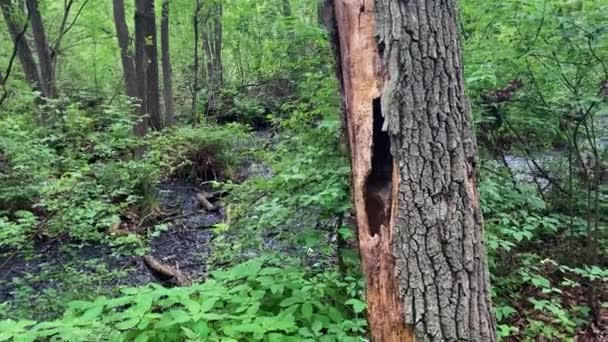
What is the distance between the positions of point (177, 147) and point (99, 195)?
3725 mm

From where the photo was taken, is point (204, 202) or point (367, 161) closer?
point (367, 161)

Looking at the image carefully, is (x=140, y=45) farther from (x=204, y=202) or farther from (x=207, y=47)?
(x=207, y=47)

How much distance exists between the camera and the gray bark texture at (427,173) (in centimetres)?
190

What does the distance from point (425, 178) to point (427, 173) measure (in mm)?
21

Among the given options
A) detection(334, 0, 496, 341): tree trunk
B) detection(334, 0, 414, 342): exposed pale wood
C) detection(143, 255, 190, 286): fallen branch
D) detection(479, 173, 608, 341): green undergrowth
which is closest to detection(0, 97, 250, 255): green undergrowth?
detection(143, 255, 190, 286): fallen branch

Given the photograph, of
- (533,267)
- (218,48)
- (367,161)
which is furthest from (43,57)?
(533,267)

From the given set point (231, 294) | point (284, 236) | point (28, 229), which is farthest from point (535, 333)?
point (28, 229)

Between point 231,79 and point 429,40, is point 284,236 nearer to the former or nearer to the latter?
point 429,40

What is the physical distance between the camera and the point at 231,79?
49.8 feet

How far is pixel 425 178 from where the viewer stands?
1.90 metres

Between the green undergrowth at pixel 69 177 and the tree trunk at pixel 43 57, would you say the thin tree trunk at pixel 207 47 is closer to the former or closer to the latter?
the tree trunk at pixel 43 57

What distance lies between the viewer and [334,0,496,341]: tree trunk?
1.90 m

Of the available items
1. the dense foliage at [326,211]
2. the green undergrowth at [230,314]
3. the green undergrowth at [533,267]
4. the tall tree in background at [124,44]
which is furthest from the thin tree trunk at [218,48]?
the green undergrowth at [230,314]

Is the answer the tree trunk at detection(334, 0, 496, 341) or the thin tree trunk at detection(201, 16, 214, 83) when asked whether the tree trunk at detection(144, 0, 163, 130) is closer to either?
the thin tree trunk at detection(201, 16, 214, 83)
